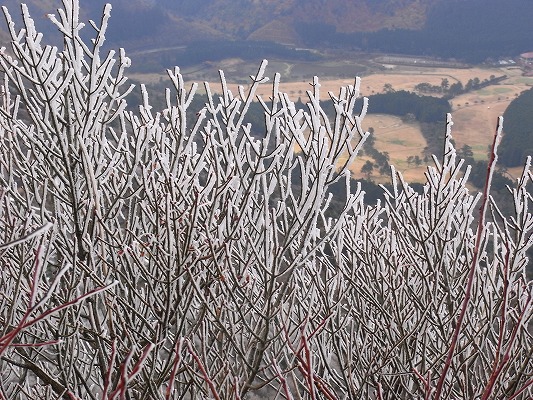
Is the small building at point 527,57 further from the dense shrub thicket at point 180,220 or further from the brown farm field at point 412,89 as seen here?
the dense shrub thicket at point 180,220

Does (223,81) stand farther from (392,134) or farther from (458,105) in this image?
(458,105)

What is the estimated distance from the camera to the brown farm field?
53531mm

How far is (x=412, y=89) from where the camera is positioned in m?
74.9

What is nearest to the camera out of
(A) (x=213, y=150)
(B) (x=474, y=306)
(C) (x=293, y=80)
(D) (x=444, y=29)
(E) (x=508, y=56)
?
(A) (x=213, y=150)

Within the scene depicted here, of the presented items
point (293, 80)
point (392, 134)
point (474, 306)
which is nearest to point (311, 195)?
point (474, 306)

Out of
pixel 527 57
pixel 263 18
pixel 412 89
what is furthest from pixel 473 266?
pixel 263 18

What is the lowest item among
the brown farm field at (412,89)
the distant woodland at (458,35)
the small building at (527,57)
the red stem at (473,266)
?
the brown farm field at (412,89)

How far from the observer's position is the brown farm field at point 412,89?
2108 inches

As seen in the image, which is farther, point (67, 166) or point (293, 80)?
point (293, 80)

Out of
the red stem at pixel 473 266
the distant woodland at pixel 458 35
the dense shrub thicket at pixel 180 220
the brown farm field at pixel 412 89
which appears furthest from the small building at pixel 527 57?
the red stem at pixel 473 266

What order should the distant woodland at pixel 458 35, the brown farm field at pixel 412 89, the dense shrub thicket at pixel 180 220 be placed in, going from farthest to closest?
1. the distant woodland at pixel 458 35
2. the brown farm field at pixel 412 89
3. the dense shrub thicket at pixel 180 220

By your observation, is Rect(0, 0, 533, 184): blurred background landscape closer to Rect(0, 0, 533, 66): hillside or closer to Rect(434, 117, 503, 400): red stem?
Rect(0, 0, 533, 66): hillside

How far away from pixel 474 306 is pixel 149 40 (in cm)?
12258

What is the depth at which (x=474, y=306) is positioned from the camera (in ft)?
13.3
